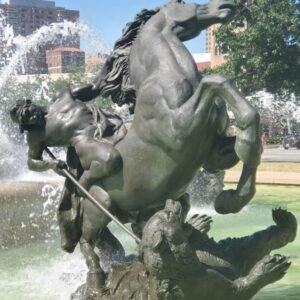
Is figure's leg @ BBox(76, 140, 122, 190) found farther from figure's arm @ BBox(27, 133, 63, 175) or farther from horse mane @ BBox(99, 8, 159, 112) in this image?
horse mane @ BBox(99, 8, 159, 112)

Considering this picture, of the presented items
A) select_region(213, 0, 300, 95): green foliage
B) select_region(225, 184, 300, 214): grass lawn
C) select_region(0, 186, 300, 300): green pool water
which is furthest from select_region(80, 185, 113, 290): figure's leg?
select_region(213, 0, 300, 95): green foliage

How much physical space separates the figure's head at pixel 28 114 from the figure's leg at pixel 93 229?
50 cm

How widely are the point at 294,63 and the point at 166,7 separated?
21.7m

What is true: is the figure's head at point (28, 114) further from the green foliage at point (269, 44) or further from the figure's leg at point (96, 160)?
the green foliage at point (269, 44)

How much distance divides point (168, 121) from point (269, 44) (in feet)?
73.2

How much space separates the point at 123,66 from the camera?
13.3 ft

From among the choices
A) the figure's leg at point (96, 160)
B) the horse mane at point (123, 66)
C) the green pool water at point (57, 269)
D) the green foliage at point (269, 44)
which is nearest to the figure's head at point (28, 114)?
the figure's leg at point (96, 160)

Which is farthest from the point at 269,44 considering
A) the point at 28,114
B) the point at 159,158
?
the point at 159,158

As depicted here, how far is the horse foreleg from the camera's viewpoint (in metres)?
3.33

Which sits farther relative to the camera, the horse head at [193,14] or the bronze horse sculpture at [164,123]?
the horse head at [193,14]

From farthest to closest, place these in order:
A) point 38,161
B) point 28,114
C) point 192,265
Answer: point 38,161, point 28,114, point 192,265

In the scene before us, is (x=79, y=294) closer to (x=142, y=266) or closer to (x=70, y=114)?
(x=142, y=266)

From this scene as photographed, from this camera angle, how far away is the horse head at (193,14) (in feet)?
12.7

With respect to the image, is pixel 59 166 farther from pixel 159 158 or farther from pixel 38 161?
pixel 159 158
